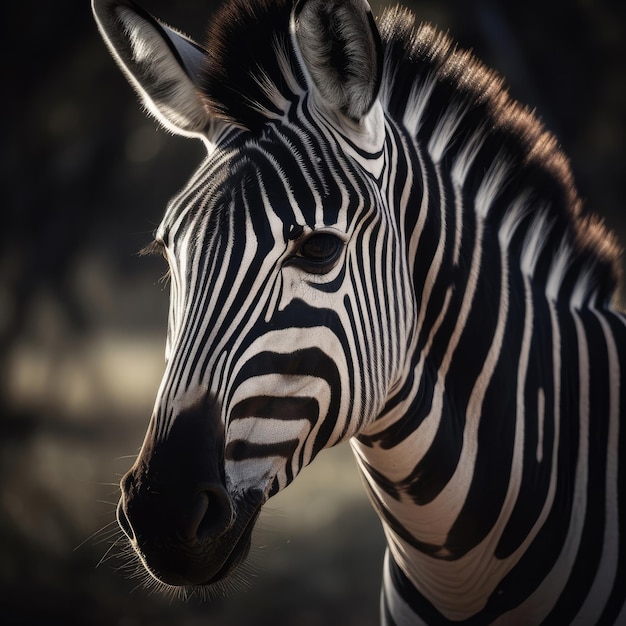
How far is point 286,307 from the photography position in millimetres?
2062

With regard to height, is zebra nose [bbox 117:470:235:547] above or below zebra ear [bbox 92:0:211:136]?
below

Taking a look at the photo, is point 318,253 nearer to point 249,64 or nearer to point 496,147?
point 249,64

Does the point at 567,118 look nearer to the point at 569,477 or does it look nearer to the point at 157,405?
the point at 569,477

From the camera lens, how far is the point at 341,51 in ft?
7.22

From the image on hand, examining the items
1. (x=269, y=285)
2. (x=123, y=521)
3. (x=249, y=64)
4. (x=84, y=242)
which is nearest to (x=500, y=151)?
(x=249, y=64)

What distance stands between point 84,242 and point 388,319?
958 cm

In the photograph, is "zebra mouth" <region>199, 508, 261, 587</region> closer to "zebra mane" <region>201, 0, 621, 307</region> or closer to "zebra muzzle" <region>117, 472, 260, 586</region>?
"zebra muzzle" <region>117, 472, 260, 586</region>

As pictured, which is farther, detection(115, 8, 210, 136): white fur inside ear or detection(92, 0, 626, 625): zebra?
detection(115, 8, 210, 136): white fur inside ear

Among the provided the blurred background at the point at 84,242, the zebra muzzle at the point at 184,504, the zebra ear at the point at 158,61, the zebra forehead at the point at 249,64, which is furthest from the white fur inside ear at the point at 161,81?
the blurred background at the point at 84,242

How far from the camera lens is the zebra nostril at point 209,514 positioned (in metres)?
1.84

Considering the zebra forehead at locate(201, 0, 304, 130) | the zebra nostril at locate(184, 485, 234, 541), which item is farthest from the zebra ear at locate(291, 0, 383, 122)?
the zebra nostril at locate(184, 485, 234, 541)

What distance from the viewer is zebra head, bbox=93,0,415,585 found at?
6.26ft

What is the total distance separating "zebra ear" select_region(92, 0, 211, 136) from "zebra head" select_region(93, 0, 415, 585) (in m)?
0.09

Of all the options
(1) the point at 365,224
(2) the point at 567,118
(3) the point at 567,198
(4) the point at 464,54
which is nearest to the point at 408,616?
(1) the point at 365,224
